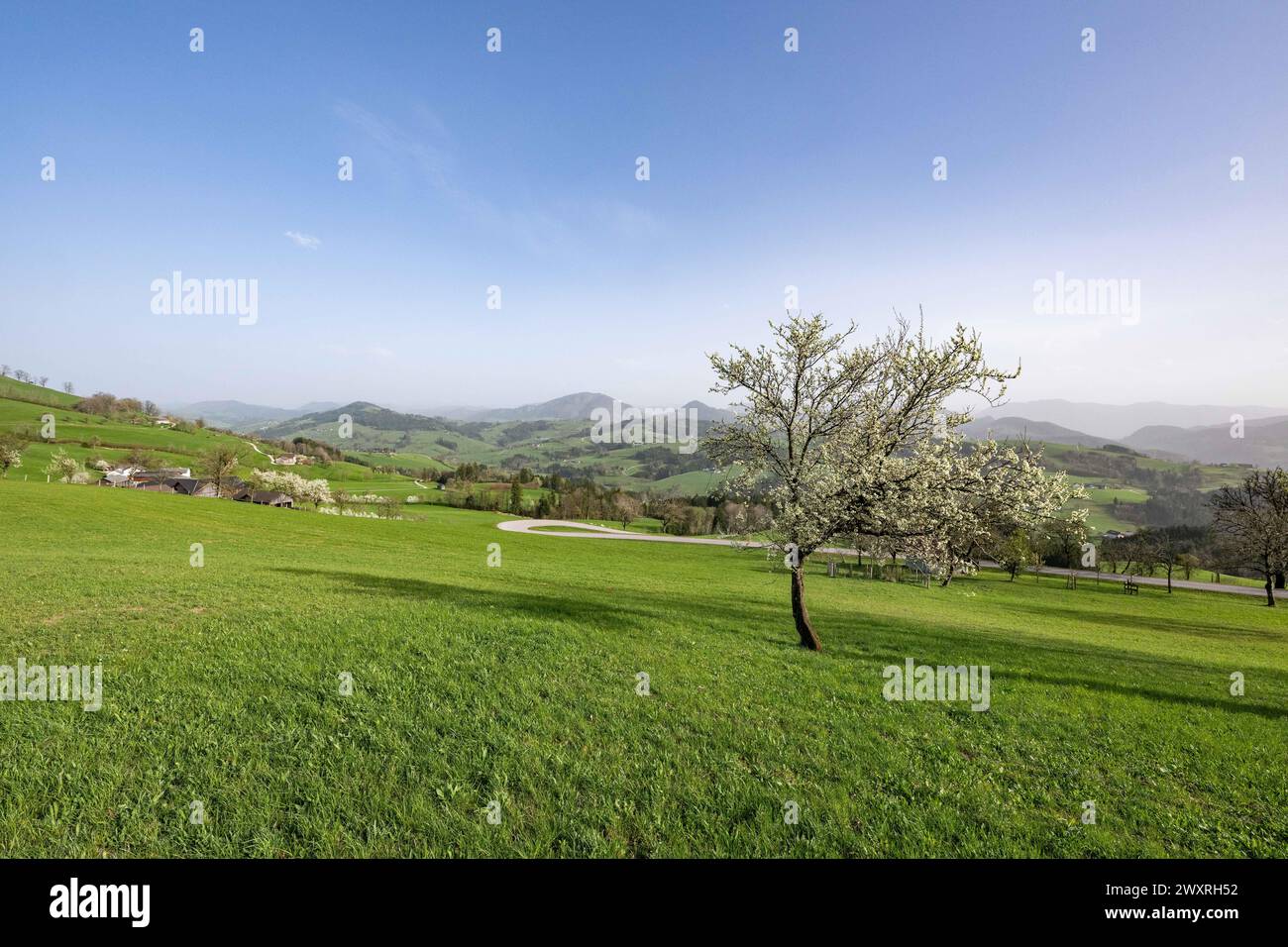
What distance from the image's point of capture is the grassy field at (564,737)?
6.06 meters

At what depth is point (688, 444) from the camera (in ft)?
65.5

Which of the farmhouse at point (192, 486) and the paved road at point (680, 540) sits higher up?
the farmhouse at point (192, 486)

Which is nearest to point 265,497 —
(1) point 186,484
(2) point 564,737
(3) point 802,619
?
(1) point 186,484

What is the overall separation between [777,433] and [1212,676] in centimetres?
2038

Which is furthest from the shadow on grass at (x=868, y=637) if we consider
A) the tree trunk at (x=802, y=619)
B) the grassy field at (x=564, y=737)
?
the tree trunk at (x=802, y=619)

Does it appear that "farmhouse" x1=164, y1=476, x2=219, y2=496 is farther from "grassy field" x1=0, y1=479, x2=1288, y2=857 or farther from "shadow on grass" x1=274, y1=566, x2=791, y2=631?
"shadow on grass" x1=274, y1=566, x2=791, y2=631

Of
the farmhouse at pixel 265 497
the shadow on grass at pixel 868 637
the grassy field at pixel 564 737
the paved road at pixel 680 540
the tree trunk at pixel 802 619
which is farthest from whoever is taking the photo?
the farmhouse at pixel 265 497

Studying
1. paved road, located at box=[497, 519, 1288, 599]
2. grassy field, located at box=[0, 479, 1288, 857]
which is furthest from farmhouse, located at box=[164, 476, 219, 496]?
grassy field, located at box=[0, 479, 1288, 857]

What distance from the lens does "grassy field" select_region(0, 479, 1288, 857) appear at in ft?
19.9

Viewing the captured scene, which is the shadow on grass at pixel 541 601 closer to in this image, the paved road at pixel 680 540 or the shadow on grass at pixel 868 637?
the shadow on grass at pixel 868 637

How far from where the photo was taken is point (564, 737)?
8.42 metres

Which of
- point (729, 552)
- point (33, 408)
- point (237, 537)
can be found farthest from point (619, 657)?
point (33, 408)

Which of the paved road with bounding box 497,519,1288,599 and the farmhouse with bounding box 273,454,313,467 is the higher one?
the farmhouse with bounding box 273,454,313,467

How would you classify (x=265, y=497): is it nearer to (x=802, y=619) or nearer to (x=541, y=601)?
(x=541, y=601)
